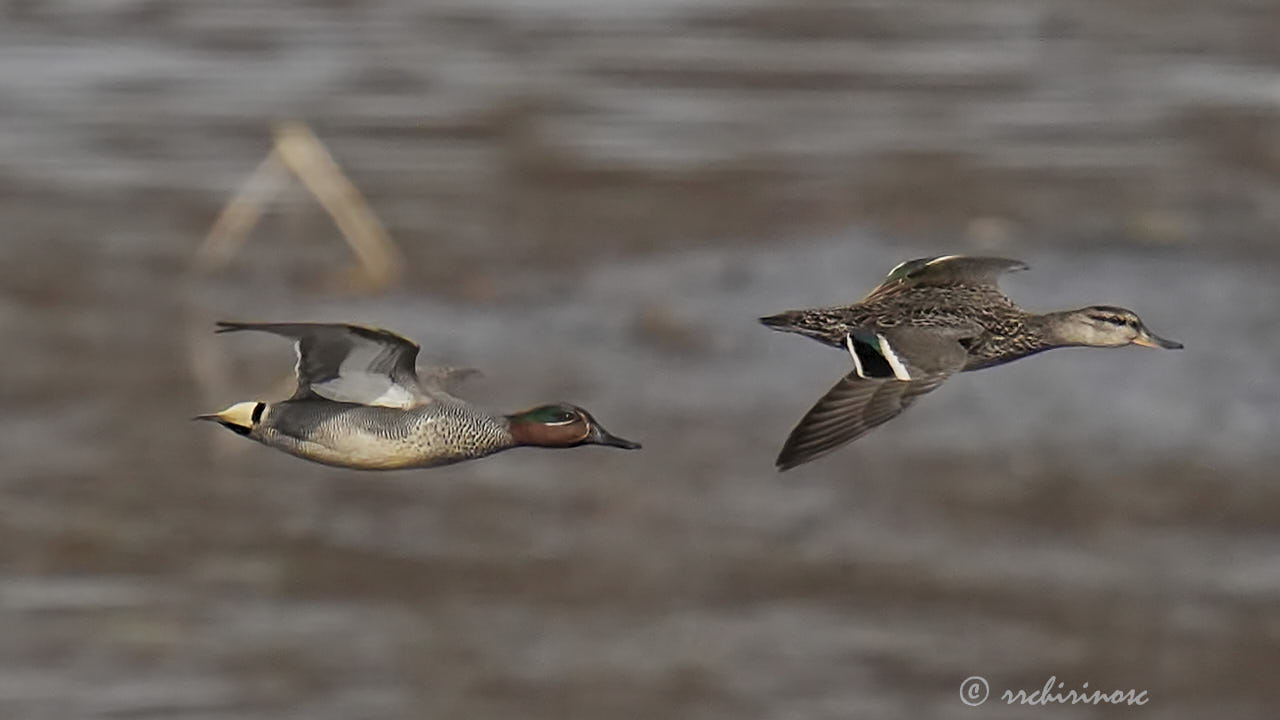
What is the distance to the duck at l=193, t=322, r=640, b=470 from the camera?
4.33 metres

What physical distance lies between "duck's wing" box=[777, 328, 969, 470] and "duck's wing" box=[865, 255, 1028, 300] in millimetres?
416

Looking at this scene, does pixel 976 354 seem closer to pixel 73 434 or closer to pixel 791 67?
pixel 73 434

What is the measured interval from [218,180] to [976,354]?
62.7ft

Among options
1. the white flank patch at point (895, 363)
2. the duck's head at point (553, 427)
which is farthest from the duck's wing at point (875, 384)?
the duck's head at point (553, 427)

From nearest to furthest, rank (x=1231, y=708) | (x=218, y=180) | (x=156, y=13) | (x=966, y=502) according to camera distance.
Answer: (x=1231, y=708), (x=966, y=502), (x=218, y=180), (x=156, y=13)

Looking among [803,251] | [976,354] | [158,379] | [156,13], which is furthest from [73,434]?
[156,13]

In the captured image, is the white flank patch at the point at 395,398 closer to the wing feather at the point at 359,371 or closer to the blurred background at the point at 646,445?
the wing feather at the point at 359,371

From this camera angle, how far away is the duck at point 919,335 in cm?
455

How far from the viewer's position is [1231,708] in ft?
44.1

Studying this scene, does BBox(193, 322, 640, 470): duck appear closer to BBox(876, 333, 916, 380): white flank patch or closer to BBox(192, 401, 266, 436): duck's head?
Answer: BBox(192, 401, 266, 436): duck's head

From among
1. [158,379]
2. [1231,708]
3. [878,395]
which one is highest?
[878,395]

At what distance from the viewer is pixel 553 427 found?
14.3 feet

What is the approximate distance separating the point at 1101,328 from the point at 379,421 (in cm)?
155

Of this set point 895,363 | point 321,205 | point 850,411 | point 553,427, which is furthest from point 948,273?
point 321,205
